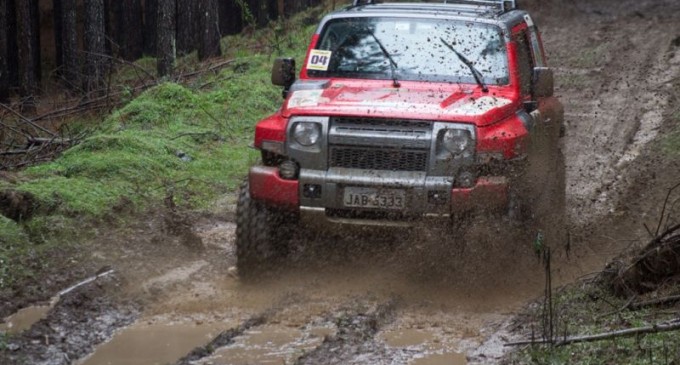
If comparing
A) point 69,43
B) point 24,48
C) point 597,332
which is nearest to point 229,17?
point 69,43

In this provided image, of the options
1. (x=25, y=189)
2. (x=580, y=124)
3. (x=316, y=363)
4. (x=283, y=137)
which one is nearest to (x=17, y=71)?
(x=580, y=124)

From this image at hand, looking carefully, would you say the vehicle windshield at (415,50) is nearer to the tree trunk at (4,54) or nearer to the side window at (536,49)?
the side window at (536,49)

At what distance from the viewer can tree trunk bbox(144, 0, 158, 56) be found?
89.6ft

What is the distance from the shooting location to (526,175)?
7.79m

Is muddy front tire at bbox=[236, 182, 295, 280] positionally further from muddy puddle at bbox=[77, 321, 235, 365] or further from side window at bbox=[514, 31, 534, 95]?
side window at bbox=[514, 31, 534, 95]

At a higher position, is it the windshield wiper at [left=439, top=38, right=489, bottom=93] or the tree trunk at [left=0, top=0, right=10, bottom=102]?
the windshield wiper at [left=439, top=38, right=489, bottom=93]

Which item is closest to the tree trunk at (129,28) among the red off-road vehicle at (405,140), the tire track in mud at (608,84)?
the tire track in mud at (608,84)

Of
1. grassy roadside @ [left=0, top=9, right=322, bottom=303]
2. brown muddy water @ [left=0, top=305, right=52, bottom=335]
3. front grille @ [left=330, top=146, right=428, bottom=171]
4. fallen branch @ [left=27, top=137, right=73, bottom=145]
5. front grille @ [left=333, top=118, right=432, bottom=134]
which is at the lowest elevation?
fallen branch @ [left=27, top=137, right=73, bottom=145]

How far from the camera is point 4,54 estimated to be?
73.9 feet

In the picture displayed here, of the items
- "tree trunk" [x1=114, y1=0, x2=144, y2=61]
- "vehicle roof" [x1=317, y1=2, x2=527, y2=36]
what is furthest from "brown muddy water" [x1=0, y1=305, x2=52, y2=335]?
"tree trunk" [x1=114, y1=0, x2=144, y2=61]

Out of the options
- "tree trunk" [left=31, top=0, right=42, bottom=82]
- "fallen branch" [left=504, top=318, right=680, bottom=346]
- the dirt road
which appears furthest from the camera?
"tree trunk" [left=31, top=0, right=42, bottom=82]

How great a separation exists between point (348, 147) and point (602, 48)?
11.7 m

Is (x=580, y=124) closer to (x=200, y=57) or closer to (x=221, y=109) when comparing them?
(x=221, y=109)

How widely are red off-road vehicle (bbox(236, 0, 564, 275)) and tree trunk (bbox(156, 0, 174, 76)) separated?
997 cm
